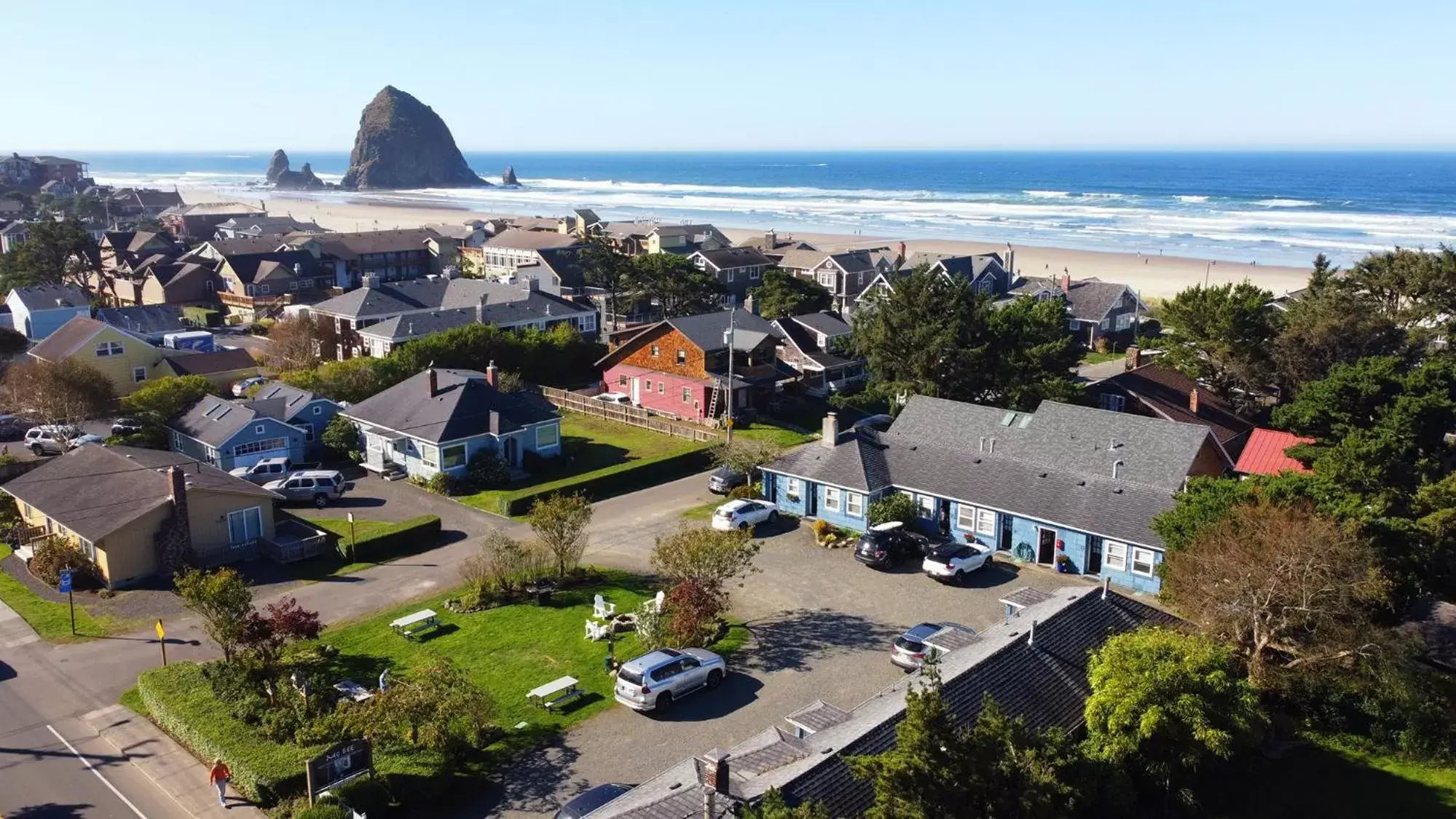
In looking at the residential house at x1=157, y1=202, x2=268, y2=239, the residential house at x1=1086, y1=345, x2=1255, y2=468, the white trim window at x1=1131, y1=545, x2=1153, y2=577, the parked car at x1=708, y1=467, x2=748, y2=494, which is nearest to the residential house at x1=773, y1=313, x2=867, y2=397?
the residential house at x1=1086, y1=345, x2=1255, y2=468

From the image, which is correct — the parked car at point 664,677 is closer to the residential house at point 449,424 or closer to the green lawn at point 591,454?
the green lawn at point 591,454

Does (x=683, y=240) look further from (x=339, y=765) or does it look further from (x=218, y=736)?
(x=339, y=765)

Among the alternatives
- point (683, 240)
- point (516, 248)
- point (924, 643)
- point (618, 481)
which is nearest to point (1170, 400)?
point (618, 481)

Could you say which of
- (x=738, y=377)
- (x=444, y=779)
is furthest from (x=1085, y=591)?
(x=738, y=377)

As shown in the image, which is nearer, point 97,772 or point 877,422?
point 97,772

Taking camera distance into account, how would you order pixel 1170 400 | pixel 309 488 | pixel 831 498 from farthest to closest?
1. pixel 1170 400
2. pixel 309 488
3. pixel 831 498

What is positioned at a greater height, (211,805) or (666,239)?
(666,239)

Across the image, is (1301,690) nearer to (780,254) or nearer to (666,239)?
(780,254)

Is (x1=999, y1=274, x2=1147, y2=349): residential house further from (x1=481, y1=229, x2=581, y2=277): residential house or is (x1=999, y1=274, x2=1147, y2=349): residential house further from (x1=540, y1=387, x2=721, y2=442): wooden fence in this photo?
(x1=481, y1=229, x2=581, y2=277): residential house
